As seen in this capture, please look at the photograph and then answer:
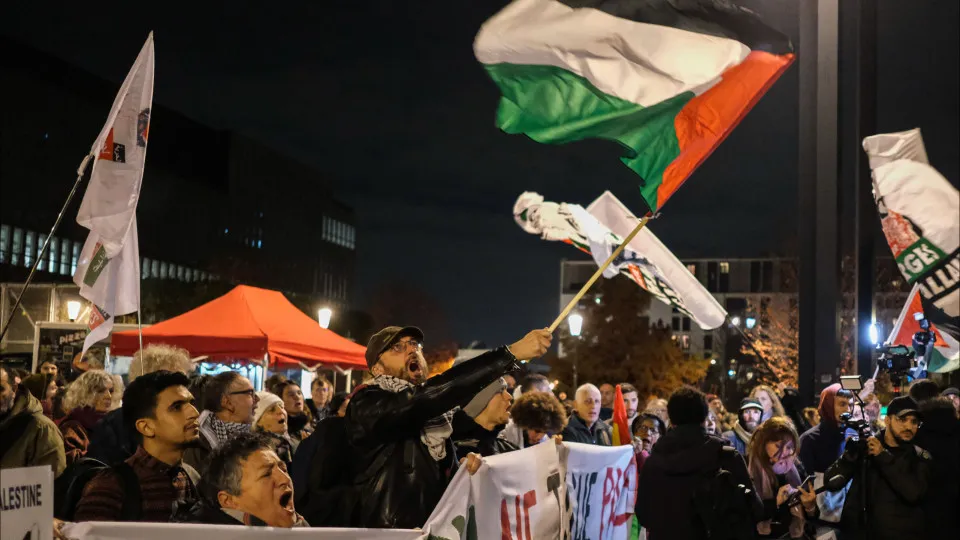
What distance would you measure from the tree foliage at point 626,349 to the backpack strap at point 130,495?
67.7 meters

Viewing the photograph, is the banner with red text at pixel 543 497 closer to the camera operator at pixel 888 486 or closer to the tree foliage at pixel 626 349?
the camera operator at pixel 888 486

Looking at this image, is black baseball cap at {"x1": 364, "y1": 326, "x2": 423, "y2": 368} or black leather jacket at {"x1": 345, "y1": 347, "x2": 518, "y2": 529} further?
black baseball cap at {"x1": 364, "y1": 326, "x2": 423, "y2": 368}

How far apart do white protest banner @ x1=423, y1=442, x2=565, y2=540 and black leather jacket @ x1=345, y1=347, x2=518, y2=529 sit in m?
0.12

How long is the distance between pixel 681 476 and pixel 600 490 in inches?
24.7

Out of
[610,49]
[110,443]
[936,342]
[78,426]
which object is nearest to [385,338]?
[110,443]

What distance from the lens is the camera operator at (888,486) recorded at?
865 centimetres

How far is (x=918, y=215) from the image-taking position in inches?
566

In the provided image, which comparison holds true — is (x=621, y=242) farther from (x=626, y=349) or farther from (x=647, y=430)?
(x=626, y=349)

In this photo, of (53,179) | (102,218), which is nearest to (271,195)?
(53,179)

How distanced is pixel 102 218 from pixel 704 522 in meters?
4.60

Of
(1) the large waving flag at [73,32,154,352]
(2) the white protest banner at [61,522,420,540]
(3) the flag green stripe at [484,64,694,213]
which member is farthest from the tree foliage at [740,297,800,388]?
(2) the white protest banner at [61,522,420,540]

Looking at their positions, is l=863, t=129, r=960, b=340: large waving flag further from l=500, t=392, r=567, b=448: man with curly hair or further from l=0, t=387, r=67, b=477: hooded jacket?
l=0, t=387, r=67, b=477: hooded jacket

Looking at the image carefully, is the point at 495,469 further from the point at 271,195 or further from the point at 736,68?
the point at 271,195

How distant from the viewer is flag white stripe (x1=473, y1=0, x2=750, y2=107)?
7605 mm
